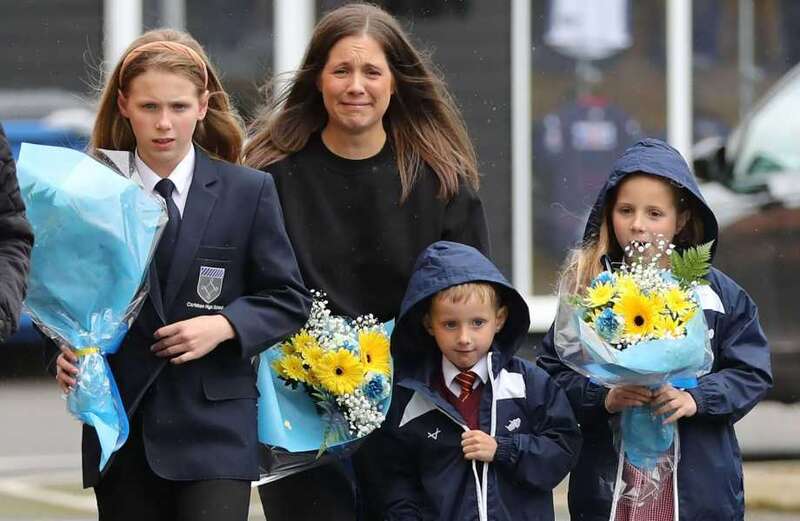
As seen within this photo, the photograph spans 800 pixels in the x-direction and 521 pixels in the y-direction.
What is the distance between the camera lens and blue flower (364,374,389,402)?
4.77 meters

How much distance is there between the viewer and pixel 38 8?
33.5 feet

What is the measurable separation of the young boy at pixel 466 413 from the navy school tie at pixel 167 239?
2.16 feet

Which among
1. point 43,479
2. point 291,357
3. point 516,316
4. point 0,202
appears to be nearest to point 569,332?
point 516,316

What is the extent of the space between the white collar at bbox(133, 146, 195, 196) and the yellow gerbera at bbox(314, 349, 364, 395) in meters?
0.57

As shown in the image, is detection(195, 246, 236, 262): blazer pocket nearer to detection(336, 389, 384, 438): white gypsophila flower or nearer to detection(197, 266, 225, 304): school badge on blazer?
detection(197, 266, 225, 304): school badge on blazer

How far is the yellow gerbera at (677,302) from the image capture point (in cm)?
456

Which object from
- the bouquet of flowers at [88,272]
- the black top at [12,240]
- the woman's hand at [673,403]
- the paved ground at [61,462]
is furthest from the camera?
the paved ground at [61,462]

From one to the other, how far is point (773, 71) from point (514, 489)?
6255 millimetres

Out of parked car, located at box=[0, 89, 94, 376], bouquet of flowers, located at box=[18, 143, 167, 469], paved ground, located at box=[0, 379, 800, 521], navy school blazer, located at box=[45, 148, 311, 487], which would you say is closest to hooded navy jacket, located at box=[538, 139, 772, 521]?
navy school blazer, located at box=[45, 148, 311, 487]

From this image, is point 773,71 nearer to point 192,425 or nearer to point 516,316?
point 516,316

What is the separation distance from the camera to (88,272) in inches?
172

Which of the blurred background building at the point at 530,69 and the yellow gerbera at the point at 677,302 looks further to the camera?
the blurred background building at the point at 530,69

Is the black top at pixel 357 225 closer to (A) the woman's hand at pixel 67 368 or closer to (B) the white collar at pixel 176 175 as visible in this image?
(B) the white collar at pixel 176 175

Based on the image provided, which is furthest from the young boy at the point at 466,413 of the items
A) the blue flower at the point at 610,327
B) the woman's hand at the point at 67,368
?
the woman's hand at the point at 67,368
